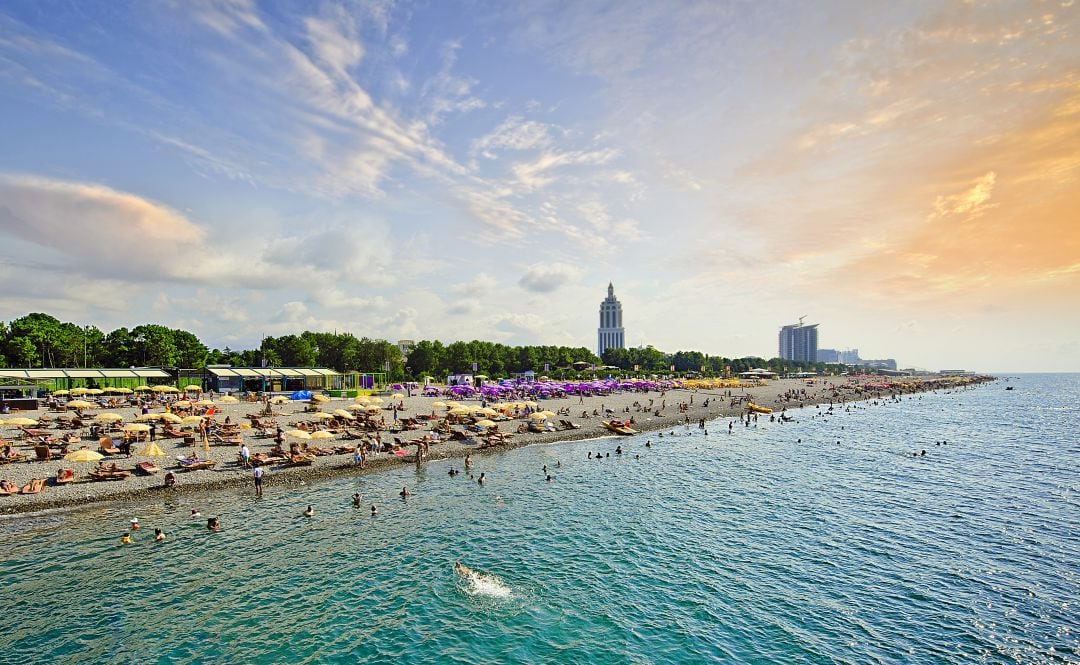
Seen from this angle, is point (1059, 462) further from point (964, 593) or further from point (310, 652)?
point (310, 652)

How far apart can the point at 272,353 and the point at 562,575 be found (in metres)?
93.1

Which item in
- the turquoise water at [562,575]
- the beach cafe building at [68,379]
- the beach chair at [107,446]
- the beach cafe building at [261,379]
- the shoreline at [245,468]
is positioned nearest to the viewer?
the turquoise water at [562,575]

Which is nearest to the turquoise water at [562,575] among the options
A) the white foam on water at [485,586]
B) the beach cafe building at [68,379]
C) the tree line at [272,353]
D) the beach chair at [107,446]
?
the white foam on water at [485,586]

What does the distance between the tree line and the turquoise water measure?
239 feet

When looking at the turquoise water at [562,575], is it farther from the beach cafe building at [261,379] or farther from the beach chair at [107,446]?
the beach cafe building at [261,379]

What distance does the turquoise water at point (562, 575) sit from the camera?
55.8 feet

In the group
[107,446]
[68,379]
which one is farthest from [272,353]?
[107,446]

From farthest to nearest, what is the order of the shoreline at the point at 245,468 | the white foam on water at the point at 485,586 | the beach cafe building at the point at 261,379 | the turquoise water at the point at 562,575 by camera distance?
the beach cafe building at the point at 261,379 → the shoreline at the point at 245,468 → the white foam on water at the point at 485,586 → the turquoise water at the point at 562,575

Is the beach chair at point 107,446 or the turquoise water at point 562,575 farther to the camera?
the beach chair at point 107,446

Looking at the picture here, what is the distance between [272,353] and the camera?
98625 mm

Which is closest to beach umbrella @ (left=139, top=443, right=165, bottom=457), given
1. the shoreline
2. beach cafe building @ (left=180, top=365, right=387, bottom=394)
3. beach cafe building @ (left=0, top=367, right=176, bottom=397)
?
the shoreline

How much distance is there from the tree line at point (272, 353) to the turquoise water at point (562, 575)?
72.8m

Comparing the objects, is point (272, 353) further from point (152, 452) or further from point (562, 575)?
point (562, 575)

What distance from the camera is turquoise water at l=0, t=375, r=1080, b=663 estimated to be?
55.8 ft
